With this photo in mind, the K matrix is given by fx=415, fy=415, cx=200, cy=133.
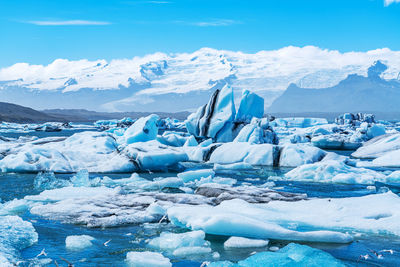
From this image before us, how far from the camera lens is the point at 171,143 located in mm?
26125

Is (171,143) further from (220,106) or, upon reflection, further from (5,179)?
(5,179)

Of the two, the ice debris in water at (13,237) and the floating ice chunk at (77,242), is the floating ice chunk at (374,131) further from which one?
the ice debris in water at (13,237)

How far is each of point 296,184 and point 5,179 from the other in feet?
31.7

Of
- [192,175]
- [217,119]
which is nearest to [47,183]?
[192,175]

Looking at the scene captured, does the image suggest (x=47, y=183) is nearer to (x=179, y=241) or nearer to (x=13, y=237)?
(x=13, y=237)

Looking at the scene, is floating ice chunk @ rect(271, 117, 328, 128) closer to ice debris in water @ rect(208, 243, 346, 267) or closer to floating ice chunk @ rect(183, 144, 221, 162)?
floating ice chunk @ rect(183, 144, 221, 162)

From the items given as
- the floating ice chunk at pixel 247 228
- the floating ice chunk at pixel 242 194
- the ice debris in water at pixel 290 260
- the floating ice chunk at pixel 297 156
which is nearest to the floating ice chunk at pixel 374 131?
the floating ice chunk at pixel 297 156

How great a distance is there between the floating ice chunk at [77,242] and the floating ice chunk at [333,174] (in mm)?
9837

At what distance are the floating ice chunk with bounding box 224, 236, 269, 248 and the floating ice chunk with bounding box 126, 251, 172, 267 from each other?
1246 millimetres

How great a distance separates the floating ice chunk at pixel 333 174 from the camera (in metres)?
14.2

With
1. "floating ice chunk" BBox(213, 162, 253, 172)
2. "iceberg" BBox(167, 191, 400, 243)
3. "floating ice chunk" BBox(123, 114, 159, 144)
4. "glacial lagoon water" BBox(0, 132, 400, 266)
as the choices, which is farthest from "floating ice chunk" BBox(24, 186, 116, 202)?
"floating ice chunk" BBox(123, 114, 159, 144)

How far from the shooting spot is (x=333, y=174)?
14.8 meters

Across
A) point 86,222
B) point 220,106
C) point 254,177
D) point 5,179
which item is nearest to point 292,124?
point 220,106

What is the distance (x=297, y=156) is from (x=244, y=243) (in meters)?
13.5
